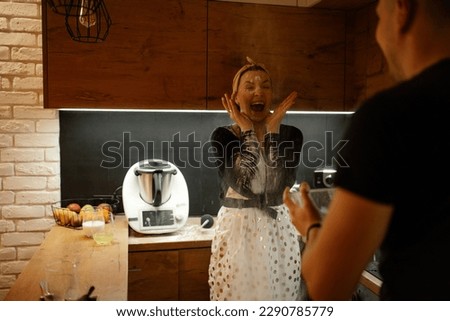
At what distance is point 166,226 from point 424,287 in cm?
93

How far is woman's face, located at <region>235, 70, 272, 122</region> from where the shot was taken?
42.8 inches

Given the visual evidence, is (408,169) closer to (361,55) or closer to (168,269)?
(361,55)

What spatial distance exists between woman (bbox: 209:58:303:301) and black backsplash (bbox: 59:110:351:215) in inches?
19.0

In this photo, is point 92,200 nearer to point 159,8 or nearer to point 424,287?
point 159,8

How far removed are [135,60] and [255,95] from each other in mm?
525

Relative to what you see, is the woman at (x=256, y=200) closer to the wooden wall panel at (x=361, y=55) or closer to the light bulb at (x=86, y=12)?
the wooden wall panel at (x=361, y=55)

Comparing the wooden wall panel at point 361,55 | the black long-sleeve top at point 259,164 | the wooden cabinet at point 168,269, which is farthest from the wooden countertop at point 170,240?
the wooden wall panel at point 361,55

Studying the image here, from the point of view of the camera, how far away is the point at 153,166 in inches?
59.5

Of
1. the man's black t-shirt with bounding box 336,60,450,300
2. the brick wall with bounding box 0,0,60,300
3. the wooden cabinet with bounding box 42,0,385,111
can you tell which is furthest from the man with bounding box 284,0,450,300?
the brick wall with bounding box 0,0,60,300

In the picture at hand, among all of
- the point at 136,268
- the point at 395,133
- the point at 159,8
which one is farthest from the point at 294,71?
the point at 395,133

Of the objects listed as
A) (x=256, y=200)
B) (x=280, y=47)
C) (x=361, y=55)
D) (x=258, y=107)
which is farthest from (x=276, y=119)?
(x=280, y=47)

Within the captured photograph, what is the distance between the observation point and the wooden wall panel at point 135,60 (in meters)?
1.40

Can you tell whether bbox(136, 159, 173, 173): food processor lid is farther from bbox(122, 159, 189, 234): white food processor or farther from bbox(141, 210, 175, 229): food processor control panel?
bbox(141, 210, 175, 229): food processor control panel

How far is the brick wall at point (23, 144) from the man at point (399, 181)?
3.98ft
